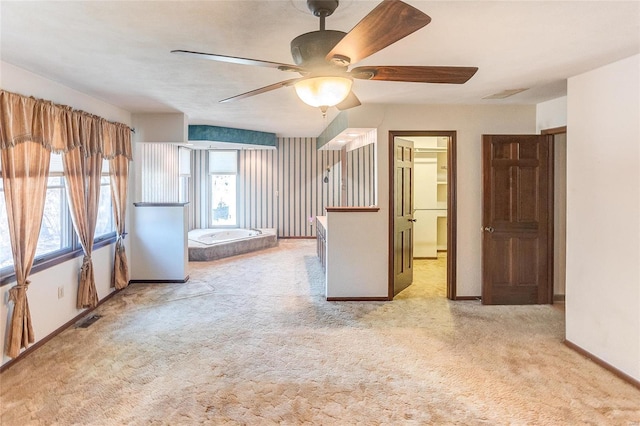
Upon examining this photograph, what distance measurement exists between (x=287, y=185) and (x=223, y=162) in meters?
1.53

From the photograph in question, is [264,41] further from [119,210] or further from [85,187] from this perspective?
[119,210]

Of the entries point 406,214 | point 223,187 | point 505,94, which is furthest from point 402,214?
point 223,187

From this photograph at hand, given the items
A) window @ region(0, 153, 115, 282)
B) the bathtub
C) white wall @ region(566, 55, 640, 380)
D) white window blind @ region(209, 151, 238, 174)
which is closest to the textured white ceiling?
white wall @ region(566, 55, 640, 380)

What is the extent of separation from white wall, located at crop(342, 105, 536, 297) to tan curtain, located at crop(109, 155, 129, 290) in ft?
9.43

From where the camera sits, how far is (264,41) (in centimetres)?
238

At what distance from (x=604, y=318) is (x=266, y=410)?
262cm

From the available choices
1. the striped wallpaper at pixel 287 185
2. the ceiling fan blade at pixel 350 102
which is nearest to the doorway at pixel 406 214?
the ceiling fan blade at pixel 350 102

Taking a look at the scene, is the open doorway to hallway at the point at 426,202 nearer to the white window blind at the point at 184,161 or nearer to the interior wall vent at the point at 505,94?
the interior wall vent at the point at 505,94

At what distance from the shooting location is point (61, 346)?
10.2 feet

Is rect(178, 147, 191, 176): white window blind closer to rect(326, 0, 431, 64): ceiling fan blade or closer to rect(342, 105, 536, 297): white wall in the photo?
rect(342, 105, 536, 297): white wall

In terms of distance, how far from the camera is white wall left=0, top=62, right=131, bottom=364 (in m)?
2.79

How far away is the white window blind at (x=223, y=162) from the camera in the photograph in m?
8.27

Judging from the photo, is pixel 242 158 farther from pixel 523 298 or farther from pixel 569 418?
pixel 569 418

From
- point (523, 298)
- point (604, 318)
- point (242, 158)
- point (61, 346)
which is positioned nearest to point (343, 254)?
point (523, 298)
